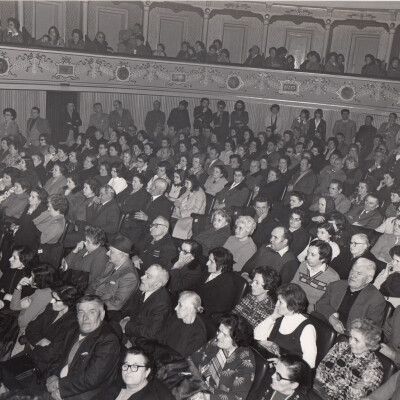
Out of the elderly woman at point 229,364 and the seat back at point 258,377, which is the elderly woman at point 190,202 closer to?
the elderly woman at point 229,364

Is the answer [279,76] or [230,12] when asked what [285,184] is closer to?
[279,76]

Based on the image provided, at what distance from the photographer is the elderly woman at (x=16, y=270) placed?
4.46 metres

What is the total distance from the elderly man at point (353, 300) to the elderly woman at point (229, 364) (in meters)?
1.02

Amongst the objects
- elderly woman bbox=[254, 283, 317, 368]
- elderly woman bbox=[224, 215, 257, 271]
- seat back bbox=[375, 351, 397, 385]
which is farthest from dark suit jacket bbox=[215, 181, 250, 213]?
seat back bbox=[375, 351, 397, 385]

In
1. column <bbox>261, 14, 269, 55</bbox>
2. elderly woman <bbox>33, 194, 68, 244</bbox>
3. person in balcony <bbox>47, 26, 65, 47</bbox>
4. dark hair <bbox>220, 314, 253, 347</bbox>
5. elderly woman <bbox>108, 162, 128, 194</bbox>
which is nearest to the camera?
dark hair <bbox>220, 314, 253, 347</bbox>

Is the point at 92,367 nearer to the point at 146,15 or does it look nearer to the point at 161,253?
the point at 161,253

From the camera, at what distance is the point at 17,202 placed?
597 cm

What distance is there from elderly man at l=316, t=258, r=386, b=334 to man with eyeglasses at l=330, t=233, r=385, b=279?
0.56m

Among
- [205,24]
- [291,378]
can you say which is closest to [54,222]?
[291,378]

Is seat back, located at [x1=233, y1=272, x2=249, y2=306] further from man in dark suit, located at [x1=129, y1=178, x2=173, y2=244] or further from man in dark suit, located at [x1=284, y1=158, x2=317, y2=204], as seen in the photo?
man in dark suit, located at [x1=284, y1=158, x2=317, y2=204]

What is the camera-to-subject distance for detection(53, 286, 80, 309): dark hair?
377cm

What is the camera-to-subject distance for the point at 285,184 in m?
7.43

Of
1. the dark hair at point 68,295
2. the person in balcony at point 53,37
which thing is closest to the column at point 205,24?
the person in balcony at point 53,37

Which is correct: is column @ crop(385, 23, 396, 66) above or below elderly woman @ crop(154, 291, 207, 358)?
above
